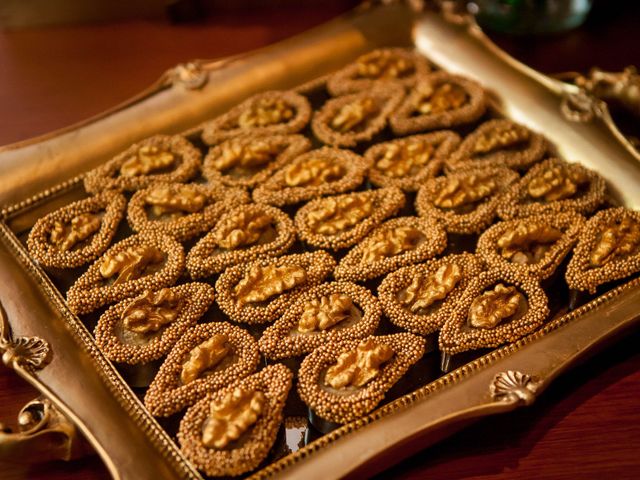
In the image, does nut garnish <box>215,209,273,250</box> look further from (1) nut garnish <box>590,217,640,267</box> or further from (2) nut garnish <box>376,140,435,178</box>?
(1) nut garnish <box>590,217,640,267</box>

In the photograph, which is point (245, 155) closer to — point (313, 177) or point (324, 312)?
point (313, 177)

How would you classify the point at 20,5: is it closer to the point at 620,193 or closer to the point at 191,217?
the point at 191,217

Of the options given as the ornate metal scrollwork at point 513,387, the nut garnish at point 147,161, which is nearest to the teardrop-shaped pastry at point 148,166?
the nut garnish at point 147,161

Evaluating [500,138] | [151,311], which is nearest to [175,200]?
[151,311]

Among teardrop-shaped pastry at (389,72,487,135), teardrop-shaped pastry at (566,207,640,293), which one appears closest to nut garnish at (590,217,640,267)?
teardrop-shaped pastry at (566,207,640,293)

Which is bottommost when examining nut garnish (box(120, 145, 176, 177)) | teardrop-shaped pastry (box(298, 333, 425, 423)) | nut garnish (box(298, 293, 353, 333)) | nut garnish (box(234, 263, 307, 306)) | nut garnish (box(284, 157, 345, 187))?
teardrop-shaped pastry (box(298, 333, 425, 423))

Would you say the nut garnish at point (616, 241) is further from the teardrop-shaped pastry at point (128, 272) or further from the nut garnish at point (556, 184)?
the teardrop-shaped pastry at point (128, 272)
